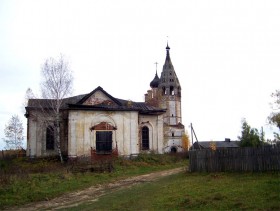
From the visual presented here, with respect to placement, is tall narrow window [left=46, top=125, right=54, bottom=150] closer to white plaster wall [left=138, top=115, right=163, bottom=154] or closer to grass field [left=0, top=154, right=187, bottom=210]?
grass field [left=0, top=154, right=187, bottom=210]

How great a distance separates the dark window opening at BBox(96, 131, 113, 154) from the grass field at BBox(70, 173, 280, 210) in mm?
11525

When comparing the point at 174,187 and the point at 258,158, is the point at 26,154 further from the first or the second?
the point at 258,158

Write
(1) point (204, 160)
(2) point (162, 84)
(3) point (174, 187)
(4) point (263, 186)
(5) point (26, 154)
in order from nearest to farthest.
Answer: (4) point (263, 186), (3) point (174, 187), (1) point (204, 160), (5) point (26, 154), (2) point (162, 84)

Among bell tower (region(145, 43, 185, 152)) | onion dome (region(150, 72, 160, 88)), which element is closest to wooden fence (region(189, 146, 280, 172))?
bell tower (region(145, 43, 185, 152))

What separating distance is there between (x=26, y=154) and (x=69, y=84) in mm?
7554

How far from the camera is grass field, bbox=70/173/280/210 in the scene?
1076 cm

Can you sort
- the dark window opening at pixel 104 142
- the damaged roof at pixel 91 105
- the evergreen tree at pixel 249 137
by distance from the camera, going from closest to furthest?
the evergreen tree at pixel 249 137 → the damaged roof at pixel 91 105 → the dark window opening at pixel 104 142

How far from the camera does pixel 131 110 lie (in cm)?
2881

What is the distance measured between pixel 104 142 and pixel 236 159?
1347 centimetres

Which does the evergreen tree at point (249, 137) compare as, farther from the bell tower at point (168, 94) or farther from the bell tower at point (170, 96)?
the bell tower at point (170, 96)

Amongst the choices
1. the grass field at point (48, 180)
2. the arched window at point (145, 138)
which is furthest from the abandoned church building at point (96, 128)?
the grass field at point (48, 180)

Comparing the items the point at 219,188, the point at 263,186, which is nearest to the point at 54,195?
the point at 219,188

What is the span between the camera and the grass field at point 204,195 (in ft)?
35.3

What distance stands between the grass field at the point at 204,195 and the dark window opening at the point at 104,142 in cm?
1153
